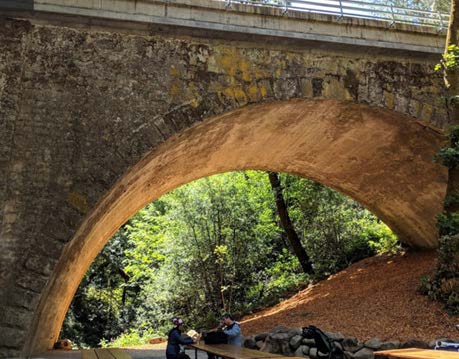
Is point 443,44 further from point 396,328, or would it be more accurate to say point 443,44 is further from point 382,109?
point 396,328

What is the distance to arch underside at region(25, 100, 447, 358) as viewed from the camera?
6.97 meters

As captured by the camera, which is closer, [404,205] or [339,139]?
[339,139]

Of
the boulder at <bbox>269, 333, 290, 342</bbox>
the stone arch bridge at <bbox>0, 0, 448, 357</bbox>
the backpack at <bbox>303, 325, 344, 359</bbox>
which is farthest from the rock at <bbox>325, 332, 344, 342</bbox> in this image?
the stone arch bridge at <bbox>0, 0, 448, 357</bbox>

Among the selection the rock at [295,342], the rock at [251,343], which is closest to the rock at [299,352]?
the rock at [295,342]

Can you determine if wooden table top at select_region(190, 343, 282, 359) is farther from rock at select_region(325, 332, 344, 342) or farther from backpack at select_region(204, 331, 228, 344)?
rock at select_region(325, 332, 344, 342)

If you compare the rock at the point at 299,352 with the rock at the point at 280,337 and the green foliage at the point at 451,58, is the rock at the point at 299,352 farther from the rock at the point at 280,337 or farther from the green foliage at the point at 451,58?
the green foliage at the point at 451,58

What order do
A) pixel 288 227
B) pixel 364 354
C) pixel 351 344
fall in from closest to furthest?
pixel 364 354, pixel 351 344, pixel 288 227

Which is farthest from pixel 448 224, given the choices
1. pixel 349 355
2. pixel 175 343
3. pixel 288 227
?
pixel 288 227

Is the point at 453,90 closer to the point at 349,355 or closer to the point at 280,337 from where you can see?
the point at 349,355

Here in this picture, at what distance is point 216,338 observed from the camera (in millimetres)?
→ 6562

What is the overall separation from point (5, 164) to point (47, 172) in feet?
1.68

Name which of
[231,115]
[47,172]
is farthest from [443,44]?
[47,172]

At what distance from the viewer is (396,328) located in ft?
25.1

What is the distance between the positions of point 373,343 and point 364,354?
21 cm
